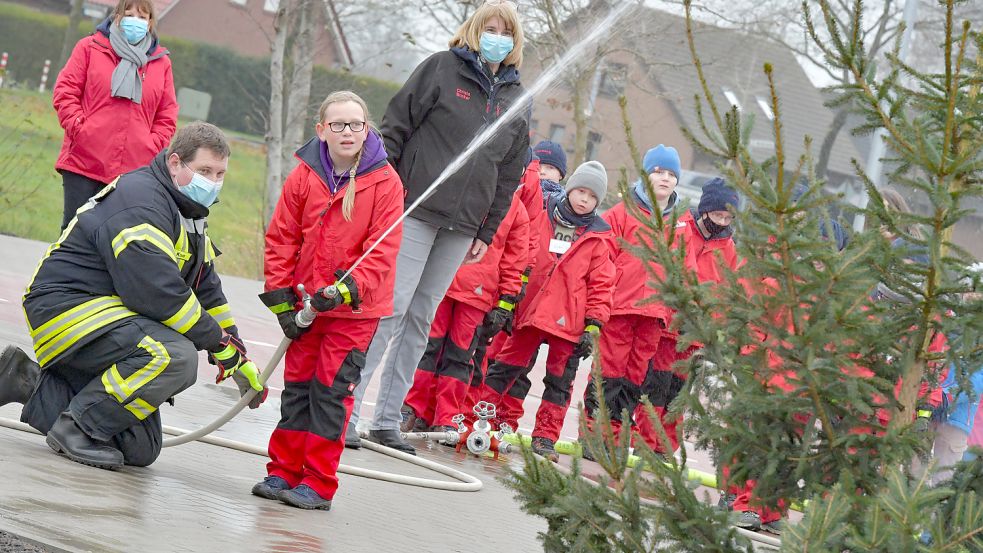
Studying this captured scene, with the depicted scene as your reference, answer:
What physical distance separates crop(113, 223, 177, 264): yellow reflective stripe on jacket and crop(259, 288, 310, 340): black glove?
0.54 m

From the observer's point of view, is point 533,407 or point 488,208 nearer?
point 488,208

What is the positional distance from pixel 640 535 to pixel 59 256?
339 cm

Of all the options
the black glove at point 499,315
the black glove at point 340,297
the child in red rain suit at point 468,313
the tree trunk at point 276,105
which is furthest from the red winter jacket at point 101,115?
the tree trunk at point 276,105

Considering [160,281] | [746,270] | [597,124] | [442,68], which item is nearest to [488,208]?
[442,68]

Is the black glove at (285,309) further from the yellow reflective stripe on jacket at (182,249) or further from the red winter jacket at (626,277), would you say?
the red winter jacket at (626,277)

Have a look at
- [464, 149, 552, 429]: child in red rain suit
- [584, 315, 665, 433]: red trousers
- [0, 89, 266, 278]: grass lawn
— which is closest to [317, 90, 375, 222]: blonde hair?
[464, 149, 552, 429]: child in red rain suit

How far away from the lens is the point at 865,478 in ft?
11.9

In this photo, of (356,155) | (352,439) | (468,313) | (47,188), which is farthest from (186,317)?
(47,188)

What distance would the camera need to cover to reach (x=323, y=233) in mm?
6434

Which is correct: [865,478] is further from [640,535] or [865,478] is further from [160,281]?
[160,281]

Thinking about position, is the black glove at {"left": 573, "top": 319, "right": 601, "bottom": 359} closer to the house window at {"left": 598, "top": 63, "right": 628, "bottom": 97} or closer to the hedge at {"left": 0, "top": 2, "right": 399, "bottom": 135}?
the house window at {"left": 598, "top": 63, "right": 628, "bottom": 97}

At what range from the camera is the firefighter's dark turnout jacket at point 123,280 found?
589cm

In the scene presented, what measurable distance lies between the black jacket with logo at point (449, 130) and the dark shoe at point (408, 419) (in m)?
1.69

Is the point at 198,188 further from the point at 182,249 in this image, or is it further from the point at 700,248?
the point at 700,248
